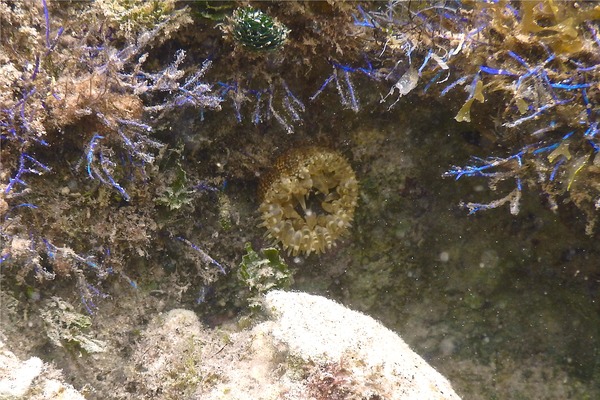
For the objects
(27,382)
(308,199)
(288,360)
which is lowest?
(308,199)

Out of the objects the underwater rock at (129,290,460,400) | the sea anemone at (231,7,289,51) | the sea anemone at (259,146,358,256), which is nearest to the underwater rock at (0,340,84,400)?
the underwater rock at (129,290,460,400)

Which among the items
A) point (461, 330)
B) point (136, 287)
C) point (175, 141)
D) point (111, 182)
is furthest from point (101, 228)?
point (461, 330)

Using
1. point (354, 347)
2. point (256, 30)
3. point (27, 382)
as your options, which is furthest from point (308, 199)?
point (27, 382)

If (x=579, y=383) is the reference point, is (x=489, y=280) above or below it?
above

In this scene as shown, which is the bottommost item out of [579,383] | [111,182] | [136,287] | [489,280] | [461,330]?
[579,383]

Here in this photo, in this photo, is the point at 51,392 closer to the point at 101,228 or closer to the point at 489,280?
the point at 101,228

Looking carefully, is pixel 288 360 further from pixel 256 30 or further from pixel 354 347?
pixel 256 30

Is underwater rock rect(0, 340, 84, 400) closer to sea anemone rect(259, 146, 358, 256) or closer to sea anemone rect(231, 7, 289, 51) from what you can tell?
sea anemone rect(259, 146, 358, 256)
